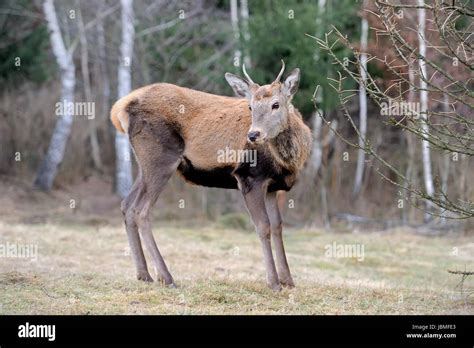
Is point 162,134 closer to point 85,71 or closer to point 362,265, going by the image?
point 362,265

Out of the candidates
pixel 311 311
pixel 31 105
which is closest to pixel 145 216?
pixel 311 311

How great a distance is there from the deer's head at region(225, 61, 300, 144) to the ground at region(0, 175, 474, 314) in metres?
1.89

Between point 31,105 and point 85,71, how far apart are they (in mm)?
2707

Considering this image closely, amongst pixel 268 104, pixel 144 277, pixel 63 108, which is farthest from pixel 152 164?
pixel 63 108

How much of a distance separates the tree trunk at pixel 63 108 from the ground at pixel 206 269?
0.63 meters

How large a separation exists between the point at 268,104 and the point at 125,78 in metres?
12.3

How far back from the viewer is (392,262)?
1636 centimetres

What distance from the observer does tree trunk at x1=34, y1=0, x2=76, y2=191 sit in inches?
873

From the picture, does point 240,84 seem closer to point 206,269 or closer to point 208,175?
point 208,175

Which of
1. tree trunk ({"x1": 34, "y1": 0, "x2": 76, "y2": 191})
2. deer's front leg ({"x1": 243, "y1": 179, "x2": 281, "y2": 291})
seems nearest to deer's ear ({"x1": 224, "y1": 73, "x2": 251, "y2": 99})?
deer's front leg ({"x1": 243, "y1": 179, "x2": 281, "y2": 291})

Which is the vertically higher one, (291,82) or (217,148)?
(291,82)

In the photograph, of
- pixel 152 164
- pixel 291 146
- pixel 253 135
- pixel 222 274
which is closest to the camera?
pixel 253 135

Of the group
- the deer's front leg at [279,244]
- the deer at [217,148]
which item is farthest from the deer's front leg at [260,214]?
the deer's front leg at [279,244]

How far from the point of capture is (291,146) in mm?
10273
